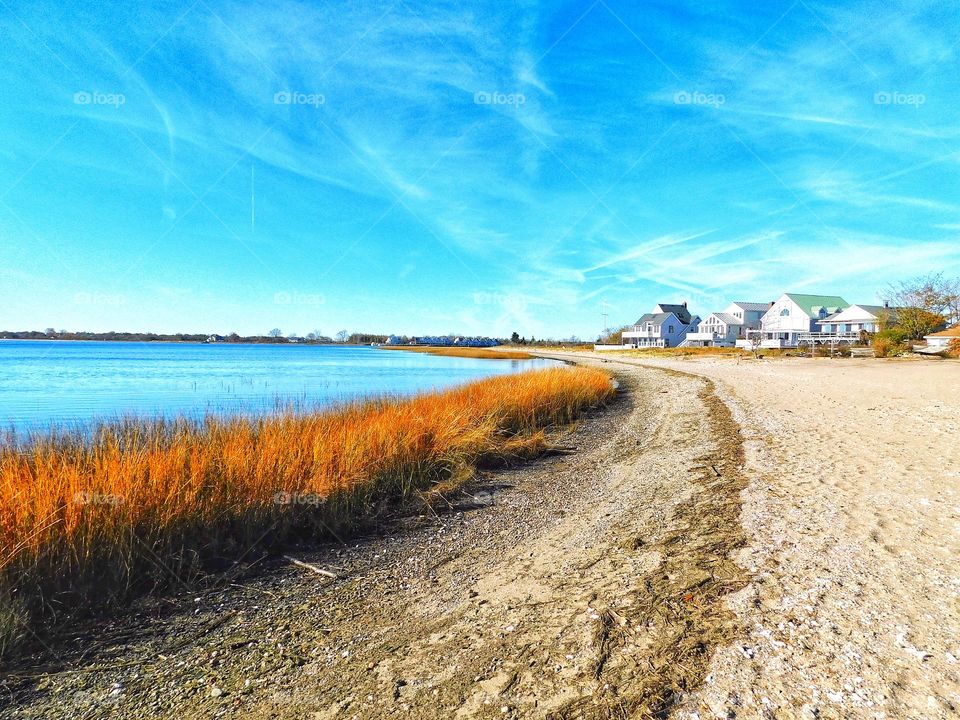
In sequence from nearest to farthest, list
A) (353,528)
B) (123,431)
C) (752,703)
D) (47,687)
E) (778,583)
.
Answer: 1. (752,703)
2. (47,687)
3. (778,583)
4. (353,528)
5. (123,431)

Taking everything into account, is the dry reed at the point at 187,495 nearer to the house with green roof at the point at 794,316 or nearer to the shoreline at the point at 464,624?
the shoreline at the point at 464,624

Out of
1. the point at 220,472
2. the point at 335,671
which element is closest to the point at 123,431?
the point at 220,472

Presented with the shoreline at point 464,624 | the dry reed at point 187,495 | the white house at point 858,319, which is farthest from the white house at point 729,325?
the shoreline at point 464,624

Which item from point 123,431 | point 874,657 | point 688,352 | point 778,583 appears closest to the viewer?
point 874,657

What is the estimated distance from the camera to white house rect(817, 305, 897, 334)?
63.2 metres

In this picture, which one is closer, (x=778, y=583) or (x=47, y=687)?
(x=47, y=687)

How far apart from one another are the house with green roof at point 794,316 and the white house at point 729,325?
12.0ft

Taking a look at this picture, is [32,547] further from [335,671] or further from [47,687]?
[335,671]

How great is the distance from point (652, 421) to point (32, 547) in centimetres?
1387

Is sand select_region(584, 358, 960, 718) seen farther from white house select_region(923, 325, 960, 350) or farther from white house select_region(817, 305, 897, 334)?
white house select_region(817, 305, 897, 334)

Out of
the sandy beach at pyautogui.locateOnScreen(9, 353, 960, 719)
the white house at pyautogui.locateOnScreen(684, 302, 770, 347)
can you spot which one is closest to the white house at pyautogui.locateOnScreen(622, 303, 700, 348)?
the white house at pyautogui.locateOnScreen(684, 302, 770, 347)

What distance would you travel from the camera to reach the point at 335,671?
125 inches

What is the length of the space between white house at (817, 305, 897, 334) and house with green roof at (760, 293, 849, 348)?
1620mm

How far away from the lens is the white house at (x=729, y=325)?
79.3 m
